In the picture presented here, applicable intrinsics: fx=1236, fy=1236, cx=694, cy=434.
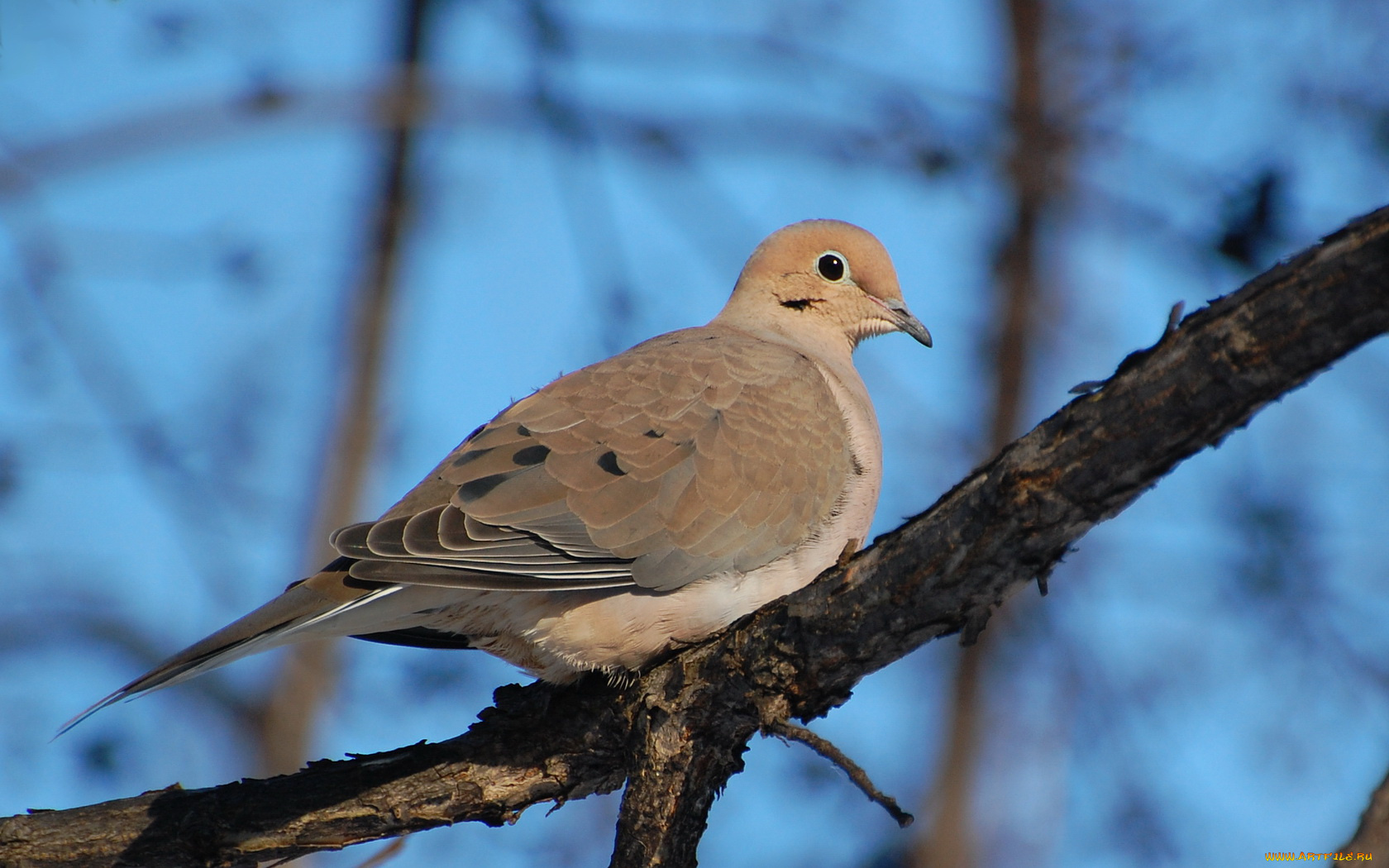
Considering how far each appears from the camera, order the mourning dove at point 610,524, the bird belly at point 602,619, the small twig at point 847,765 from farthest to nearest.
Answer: the bird belly at point 602,619, the mourning dove at point 610,524, the small twig at point 847,765

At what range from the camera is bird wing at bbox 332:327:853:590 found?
308 centimetres

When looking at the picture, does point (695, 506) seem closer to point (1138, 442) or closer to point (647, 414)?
point (647, 414)

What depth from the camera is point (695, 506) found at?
3.34m

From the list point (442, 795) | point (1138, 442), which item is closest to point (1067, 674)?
point (442, 795)

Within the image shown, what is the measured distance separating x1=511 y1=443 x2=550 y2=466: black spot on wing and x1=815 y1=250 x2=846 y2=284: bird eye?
1692 millimetres

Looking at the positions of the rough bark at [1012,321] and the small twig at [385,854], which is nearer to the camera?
the small twig at [385,854]

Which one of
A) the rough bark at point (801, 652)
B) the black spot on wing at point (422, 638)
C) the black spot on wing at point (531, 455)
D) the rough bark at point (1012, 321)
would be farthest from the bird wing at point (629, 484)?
the rough bark at point (1012, 321)

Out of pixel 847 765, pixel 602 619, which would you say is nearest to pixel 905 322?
pixel 602 619

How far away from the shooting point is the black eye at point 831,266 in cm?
470

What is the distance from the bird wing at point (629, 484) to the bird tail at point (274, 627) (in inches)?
2.4

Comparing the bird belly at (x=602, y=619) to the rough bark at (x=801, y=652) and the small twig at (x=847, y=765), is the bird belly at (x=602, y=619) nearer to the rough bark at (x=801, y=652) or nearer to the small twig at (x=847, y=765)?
the rough bark at (x=801, y=652)

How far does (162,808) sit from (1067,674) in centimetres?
→ 548

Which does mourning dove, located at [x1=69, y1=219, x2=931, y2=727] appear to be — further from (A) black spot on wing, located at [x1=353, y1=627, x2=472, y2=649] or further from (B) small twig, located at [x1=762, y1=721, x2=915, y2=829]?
(B) small twig, located at [x1=762, y1=721, x2=915, y2=829]

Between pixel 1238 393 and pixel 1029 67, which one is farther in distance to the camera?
pixel 1029 67
